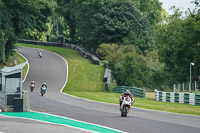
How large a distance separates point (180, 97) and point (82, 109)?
1322 cm

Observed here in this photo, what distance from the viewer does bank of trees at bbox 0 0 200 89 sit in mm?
60781

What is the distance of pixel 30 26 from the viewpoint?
215 feet

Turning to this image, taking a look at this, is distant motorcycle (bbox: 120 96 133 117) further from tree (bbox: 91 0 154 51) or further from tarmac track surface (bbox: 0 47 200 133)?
tree (bbox: 91 0 154 51)

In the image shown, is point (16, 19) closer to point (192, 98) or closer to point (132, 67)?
point (132, 67)

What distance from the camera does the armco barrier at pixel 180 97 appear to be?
37528 millimetres

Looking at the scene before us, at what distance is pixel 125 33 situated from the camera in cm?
7956

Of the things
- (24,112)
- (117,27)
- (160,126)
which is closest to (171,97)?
(24,112)

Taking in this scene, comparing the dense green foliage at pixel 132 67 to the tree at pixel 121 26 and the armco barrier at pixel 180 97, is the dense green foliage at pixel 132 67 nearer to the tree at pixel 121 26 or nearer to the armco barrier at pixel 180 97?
the tree at pixel 121 26

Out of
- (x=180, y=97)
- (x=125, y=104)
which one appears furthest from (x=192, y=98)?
(x=125, y=104)

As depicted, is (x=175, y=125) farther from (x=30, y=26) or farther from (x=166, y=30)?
(x=166, y=30)

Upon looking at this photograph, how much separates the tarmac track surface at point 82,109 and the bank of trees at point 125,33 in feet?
17.4

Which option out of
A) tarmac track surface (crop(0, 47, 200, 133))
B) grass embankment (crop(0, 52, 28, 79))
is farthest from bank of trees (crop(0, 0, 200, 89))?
tarmac track surface (crop(0, 47, 200, 133))

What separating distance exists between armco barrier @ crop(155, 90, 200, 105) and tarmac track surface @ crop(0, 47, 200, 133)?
733 centimetres

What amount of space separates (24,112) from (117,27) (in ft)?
180
